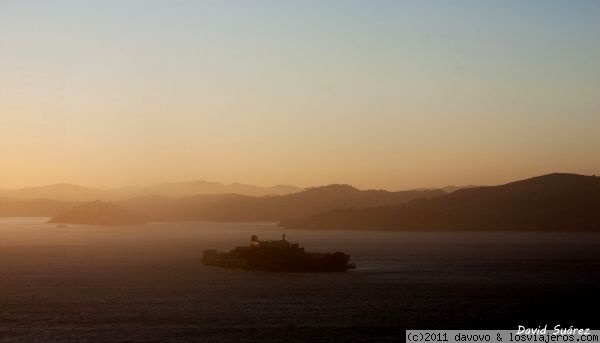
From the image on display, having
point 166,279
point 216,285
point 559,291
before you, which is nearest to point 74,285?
point 166,279

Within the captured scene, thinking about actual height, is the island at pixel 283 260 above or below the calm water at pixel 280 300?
above

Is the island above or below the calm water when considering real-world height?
above

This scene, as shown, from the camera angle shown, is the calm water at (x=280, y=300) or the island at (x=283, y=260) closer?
the calm water at (x=280, y=300)

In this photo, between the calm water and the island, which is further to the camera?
the island

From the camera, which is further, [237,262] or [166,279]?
[237,262]

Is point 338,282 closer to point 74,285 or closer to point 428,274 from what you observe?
point 428,274

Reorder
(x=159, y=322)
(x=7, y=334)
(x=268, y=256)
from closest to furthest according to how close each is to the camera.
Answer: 1. (x=7, y=334)
2. (x=159, y=322)
3. (x=268, y=256)

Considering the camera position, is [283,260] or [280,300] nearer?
[280,300]

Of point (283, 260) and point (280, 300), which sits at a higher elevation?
point (283, 260)
